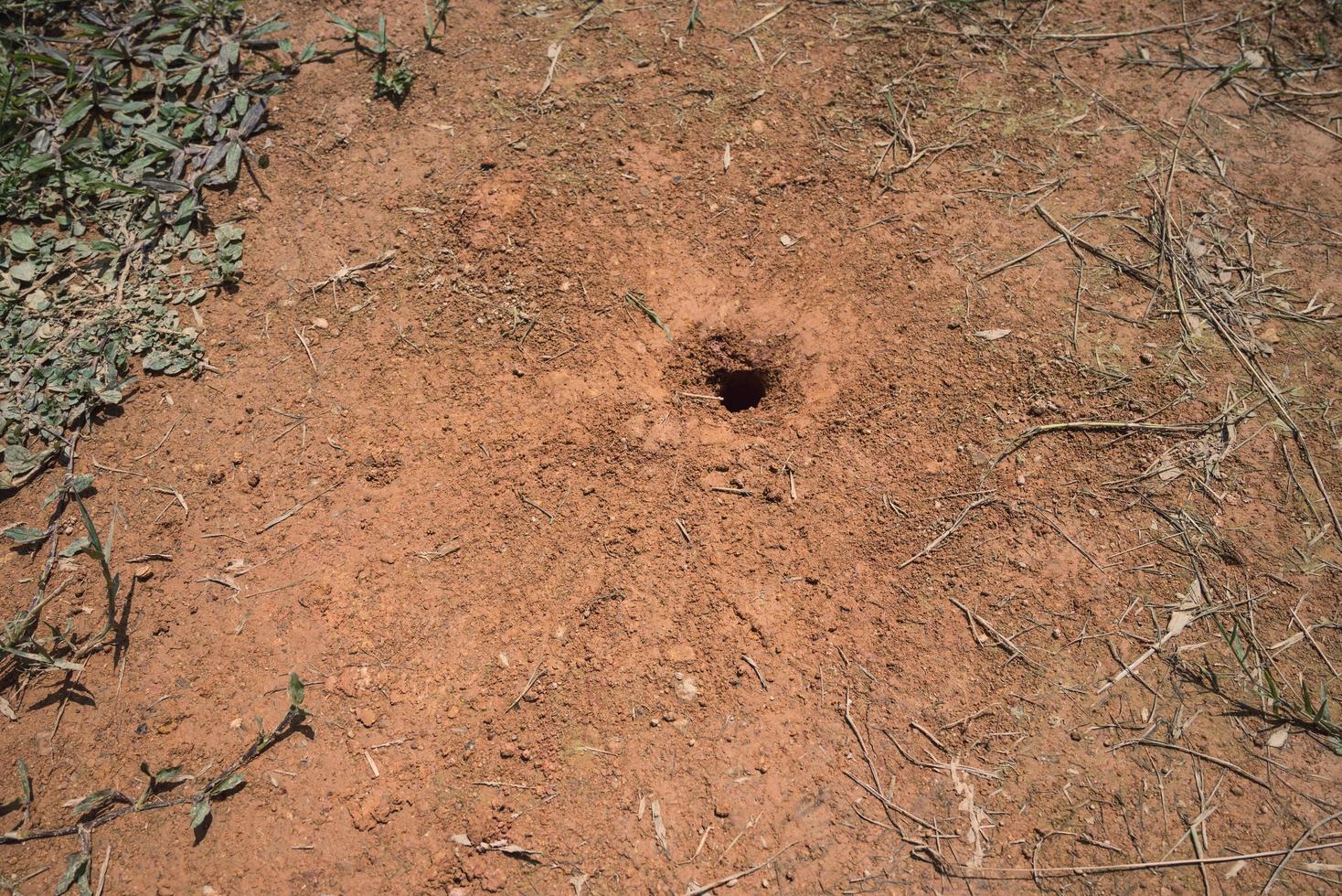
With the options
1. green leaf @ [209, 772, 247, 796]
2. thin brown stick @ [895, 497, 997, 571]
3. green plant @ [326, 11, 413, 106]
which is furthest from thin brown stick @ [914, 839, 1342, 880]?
green plant @ [326, 11, 413, 106]

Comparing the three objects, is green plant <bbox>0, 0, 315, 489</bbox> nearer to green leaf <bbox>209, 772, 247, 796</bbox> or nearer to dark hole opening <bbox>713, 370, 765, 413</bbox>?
green leaf <bbox>209, 772, 247, 796</bbox>

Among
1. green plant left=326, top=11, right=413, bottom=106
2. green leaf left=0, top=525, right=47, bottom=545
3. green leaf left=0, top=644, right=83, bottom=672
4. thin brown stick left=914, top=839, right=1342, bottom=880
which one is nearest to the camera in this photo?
thin brown stick left=914, top=839, right=1342, bottom=880

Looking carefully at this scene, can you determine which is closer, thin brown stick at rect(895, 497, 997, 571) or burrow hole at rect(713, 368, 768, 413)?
thin brown stick at rect(895, 497, 997, 571)

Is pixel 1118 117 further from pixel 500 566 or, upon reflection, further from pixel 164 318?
pixel 164 318

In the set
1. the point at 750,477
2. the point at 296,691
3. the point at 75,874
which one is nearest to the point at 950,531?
the point at 750,477

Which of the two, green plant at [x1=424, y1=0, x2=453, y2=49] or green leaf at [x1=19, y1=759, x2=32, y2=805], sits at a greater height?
green plant at [x1=424, y1=0, x2=453, y2=49]

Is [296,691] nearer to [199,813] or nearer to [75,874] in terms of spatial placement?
[199,813]

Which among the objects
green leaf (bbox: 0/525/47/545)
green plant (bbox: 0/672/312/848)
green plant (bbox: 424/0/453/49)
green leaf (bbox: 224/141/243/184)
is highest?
green plant (bbox: 424/0/453/49)
